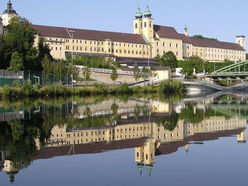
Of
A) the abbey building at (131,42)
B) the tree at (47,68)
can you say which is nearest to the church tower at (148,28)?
the abbey building at (131,42)

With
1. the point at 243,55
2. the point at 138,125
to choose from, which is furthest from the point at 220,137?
the point at 243,55

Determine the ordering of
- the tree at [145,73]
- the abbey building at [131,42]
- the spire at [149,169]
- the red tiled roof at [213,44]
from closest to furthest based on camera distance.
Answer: the spire at [149,169], the tree at [145,73], the abbey building at [131,42], the red tiled roof at [213,44]

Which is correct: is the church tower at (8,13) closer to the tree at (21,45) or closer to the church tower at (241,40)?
the tree at (21,45)

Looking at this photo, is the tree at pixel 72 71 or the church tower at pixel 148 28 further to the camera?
the church tower at pixel 148 28

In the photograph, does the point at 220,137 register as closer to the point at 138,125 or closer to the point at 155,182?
the point at 138,125

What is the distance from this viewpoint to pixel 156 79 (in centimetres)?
7550

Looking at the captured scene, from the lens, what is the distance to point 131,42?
10600 cm

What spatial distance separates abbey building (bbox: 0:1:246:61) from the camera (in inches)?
3529

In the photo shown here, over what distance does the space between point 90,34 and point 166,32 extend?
24307 millimetres

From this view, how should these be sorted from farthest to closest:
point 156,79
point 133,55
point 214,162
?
1. point 133,55
2. point 156,79
3. point 214,162

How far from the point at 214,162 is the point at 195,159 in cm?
49

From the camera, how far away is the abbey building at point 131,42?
A: 89.6 metres

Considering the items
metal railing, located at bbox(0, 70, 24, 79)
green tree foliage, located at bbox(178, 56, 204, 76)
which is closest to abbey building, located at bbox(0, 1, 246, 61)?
green tree foliage, located at bbox(178, 56, 204, 76)

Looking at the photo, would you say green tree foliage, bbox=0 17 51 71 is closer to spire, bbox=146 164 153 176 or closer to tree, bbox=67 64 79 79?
tree, bbox=67 64 79 79
